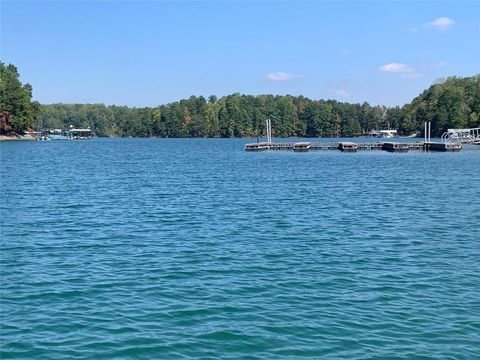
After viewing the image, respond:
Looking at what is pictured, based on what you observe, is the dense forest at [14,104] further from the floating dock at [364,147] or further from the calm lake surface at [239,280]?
the calm lake surface at [239,280]

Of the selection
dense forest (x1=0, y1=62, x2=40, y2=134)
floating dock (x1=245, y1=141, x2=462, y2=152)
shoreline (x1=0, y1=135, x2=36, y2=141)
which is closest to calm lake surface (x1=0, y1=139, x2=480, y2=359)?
floating dock (x1=245, y1=141, x2=462, y2=152)

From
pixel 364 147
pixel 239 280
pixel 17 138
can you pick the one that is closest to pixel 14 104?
pixel 17 138

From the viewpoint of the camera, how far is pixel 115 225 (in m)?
27.7

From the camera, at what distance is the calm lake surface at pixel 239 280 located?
12.6 meters

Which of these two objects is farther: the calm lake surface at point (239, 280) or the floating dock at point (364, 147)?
the floating dock at point (364, 147)

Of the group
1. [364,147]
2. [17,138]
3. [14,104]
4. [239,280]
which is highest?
[14,104]

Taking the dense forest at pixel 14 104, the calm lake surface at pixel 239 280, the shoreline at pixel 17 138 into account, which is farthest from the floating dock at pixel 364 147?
the calm lake surface at pixel 239 280

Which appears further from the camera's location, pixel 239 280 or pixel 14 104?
pixel 14 104

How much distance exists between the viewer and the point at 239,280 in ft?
57.4

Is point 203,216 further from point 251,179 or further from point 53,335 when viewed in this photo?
point 251,179

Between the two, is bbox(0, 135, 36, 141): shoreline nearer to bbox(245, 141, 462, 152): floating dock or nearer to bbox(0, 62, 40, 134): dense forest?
bbox(0, 62, 40, 134): dense forest

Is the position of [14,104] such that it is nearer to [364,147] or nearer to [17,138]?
[17,138]

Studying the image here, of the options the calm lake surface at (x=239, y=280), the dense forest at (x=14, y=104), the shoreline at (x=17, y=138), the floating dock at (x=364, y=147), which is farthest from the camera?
the shoreline at (x=17, y=138)

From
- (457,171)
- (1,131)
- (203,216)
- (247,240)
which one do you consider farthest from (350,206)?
(1,131)
